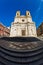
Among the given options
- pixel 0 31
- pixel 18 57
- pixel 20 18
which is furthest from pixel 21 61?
pixel 0 31

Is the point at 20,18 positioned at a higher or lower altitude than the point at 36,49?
higher

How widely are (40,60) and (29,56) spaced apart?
1.38 ft

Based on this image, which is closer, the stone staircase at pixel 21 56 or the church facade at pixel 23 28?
the stone staircase at pixel 21 56

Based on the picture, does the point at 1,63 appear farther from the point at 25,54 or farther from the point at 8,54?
the point at 25,54

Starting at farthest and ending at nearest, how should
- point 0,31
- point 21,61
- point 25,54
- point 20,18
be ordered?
point 0,31 < point 20,18 < point 25,54 < point 21,61

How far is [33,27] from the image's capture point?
2522cm

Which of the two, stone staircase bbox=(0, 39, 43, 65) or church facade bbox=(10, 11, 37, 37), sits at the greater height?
church facade bbox=(10, 11, 37, 37)

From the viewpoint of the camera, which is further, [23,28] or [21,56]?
[23,28]

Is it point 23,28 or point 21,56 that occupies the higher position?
point 23,28

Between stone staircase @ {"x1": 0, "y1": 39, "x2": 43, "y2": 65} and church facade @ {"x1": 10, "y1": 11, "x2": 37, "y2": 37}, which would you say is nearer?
stone staircase @ {"x1": 0, "y1": 39, "x2": 43, "y2": 65}

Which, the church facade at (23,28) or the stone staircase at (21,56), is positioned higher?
the church facade at (23,28)

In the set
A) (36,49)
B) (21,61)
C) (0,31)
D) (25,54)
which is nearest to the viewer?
(21,61)

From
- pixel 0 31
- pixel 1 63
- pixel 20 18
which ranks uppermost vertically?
pixel 20 18

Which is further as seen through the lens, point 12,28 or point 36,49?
point 12,28
